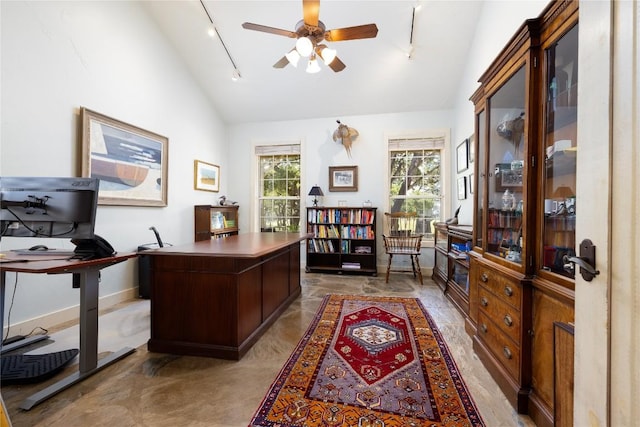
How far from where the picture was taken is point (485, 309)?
1961 millimetres

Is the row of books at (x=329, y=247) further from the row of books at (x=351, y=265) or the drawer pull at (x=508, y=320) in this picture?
the drawer pull at (x=508, y=320)

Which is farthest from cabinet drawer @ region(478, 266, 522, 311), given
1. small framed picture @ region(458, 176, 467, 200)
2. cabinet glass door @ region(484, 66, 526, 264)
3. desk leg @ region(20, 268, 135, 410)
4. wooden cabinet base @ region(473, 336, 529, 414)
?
desk leg @ region(20, 268, 135, 410)

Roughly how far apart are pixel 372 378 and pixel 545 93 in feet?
6.28

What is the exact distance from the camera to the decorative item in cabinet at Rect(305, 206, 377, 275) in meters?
4.63

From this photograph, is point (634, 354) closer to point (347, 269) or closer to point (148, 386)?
point (148, 386)

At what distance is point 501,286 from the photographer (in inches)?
68.1

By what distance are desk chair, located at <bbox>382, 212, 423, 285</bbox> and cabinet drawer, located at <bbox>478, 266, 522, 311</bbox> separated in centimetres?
211

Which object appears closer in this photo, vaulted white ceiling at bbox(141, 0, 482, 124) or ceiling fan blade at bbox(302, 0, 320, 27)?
ceiling fan blade at bbox(302, 0, 320, 27)

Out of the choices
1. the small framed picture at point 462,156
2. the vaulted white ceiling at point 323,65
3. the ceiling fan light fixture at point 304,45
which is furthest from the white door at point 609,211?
the vaulted white ceiling at point 323,65

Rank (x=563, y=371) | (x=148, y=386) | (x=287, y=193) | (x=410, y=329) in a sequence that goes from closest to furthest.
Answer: (x=563, y=371) → (x=148, y=386) → (x=410, y=329) → (x=287, y=193)

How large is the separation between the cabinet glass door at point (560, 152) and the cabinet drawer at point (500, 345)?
0.57 m

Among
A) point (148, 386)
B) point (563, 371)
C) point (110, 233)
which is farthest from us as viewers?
point (110, 233)

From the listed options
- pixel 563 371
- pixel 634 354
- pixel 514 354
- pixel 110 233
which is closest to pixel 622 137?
pixel 634 354

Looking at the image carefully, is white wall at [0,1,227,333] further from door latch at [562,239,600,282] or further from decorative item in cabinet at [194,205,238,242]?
door latch at [562,239,600,282]
